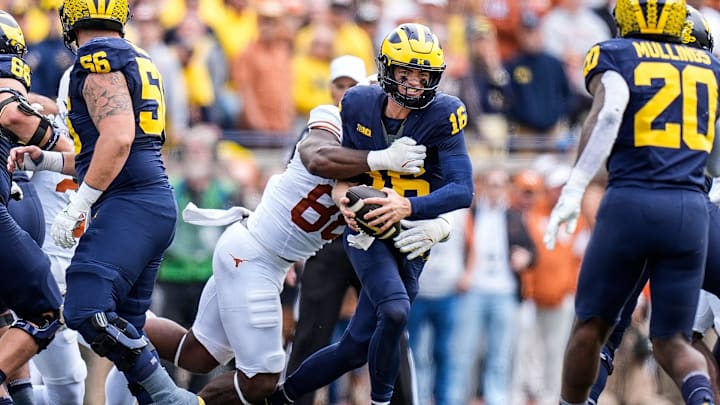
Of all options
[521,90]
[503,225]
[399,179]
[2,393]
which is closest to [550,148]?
[521,90]

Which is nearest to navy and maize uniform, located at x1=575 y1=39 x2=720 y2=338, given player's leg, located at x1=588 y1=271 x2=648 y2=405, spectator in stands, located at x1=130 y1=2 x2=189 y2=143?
player's leg, located at x1=588 y1=271 x2=648 y2=405

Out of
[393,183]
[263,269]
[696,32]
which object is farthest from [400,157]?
[696,32]

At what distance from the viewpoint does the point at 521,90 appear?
14.2 m

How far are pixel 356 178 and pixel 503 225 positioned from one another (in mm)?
4978

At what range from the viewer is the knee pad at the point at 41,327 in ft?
25.2

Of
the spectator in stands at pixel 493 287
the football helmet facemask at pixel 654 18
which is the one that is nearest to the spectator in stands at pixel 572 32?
the spectator in stands at pixel 493 287

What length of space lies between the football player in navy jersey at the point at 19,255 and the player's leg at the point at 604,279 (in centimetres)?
280

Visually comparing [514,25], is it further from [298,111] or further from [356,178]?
[356,178]

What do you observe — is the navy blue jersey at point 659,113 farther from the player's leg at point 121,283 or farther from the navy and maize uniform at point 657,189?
the player's leg at point 121,283

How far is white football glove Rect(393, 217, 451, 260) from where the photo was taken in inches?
298

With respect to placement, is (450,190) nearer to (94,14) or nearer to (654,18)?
(654,18)

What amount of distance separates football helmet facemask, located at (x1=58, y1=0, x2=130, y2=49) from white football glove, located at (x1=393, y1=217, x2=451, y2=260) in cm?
184

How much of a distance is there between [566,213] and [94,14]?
8.67 ft

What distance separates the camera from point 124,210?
7.32 meters
